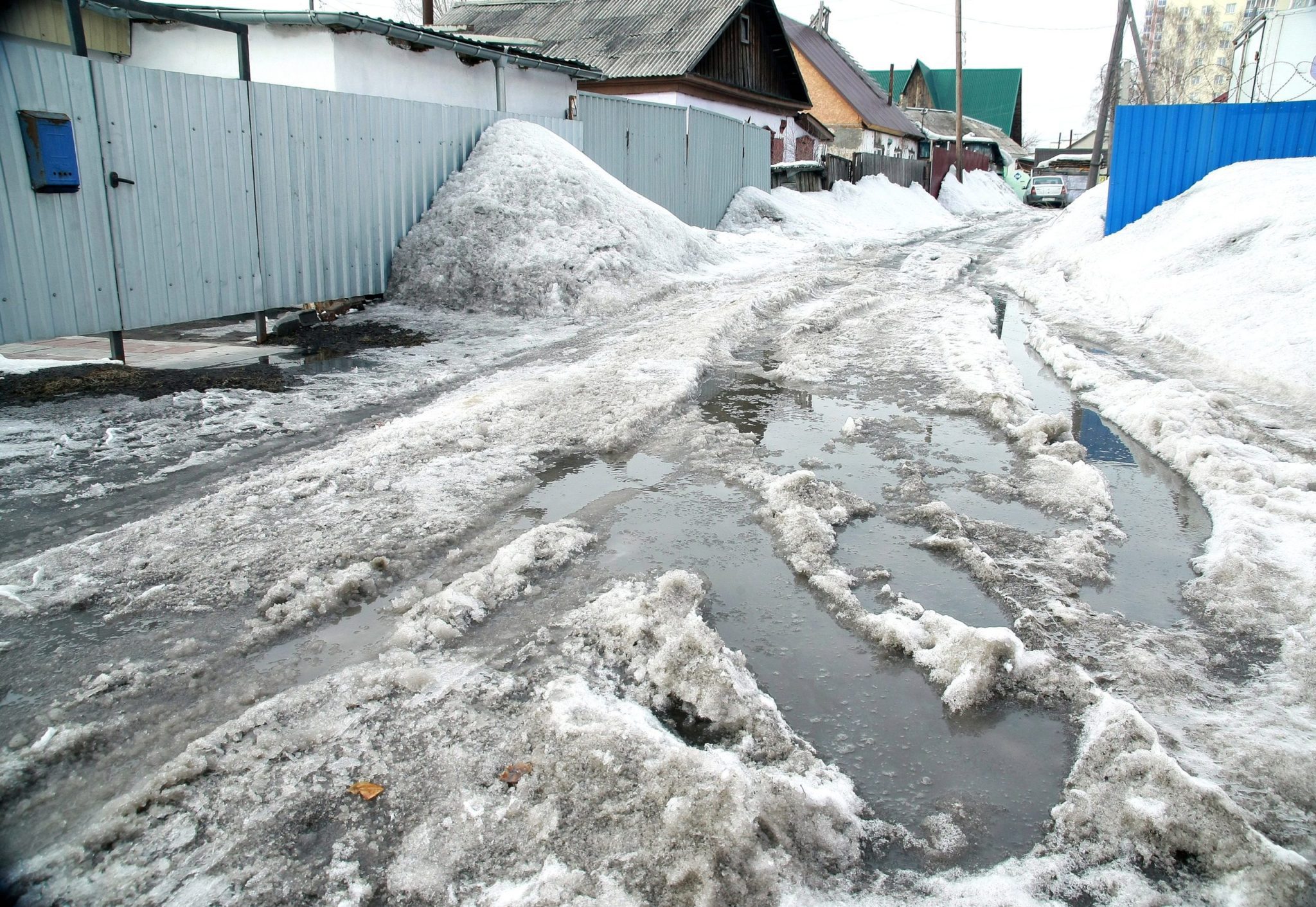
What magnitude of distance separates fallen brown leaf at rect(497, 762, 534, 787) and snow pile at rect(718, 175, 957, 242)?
17495mm

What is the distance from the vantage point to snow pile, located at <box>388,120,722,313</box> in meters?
9.16

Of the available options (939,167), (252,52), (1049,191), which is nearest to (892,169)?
(939,167)

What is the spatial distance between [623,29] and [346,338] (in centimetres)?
2094

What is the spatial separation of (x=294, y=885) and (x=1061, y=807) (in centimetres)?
184

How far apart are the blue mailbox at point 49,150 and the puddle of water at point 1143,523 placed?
6.51 metres

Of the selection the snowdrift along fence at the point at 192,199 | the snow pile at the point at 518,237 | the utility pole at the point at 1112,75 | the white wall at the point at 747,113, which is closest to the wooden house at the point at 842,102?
the white wall at the point at 747,113

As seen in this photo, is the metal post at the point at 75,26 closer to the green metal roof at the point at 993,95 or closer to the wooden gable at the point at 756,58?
the wooden gable at the point at 756,58

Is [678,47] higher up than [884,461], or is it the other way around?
[678,47]

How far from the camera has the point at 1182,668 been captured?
2812 millimetres

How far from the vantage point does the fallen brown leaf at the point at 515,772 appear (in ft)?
7.26

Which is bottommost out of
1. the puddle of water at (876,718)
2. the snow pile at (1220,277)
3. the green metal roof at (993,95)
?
the puddle of water at (876,718)

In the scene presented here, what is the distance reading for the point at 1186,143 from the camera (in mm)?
12531

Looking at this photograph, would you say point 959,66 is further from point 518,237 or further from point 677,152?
point 518,237

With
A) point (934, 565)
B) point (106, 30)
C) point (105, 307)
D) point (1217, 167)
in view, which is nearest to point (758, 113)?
point (1217, 167)
